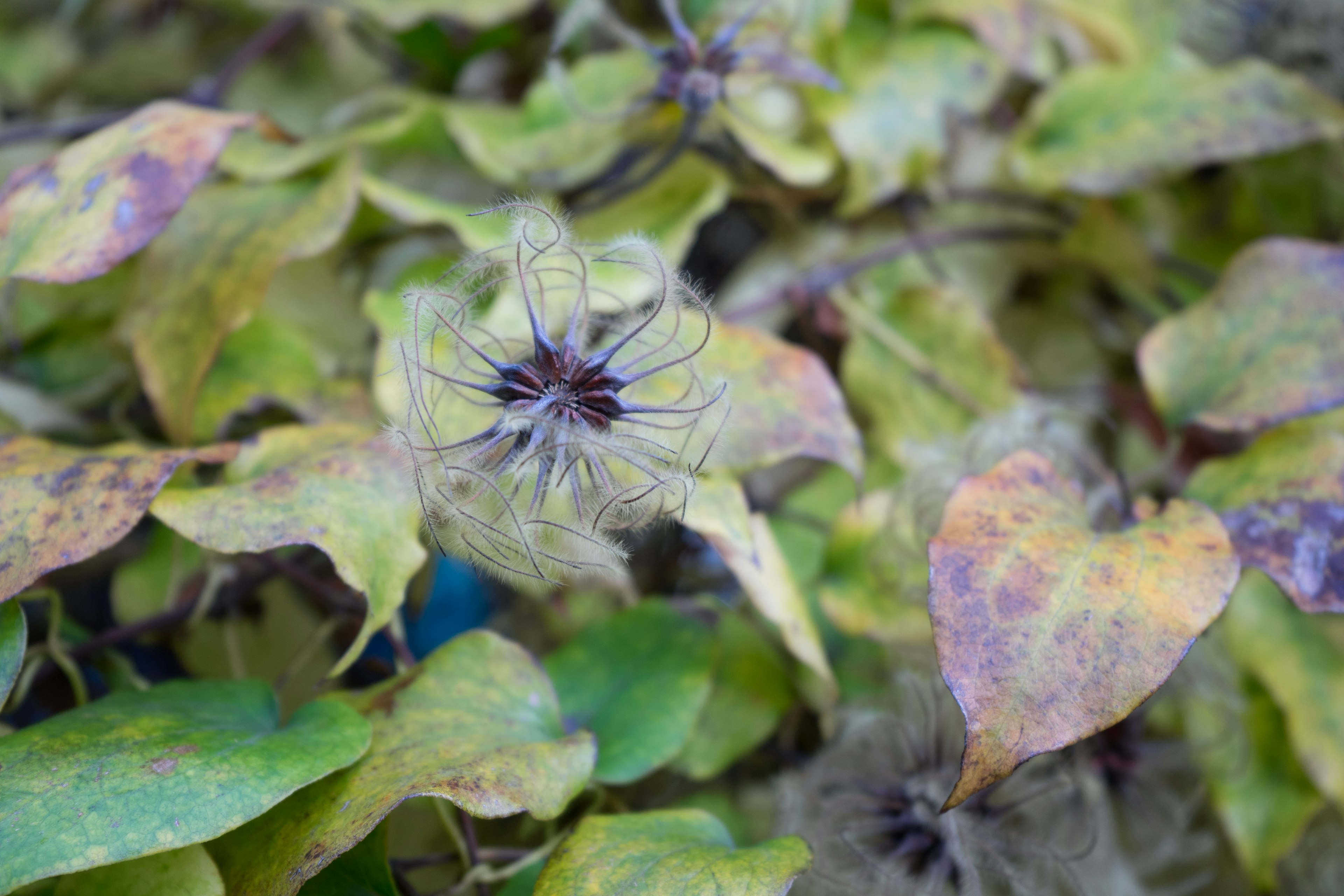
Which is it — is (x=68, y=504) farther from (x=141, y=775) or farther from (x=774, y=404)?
(x=774, y=404)

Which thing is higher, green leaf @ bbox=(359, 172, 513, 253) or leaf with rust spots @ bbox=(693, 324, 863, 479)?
green leaf @ bbox=(359, 172, 513, 253)

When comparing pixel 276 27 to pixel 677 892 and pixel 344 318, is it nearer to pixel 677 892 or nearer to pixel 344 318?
pixel 344 318

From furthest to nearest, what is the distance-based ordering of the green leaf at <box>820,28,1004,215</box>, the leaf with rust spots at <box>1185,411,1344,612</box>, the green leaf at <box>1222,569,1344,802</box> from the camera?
1. the green leaf at <box>820,28,1004,215</box>
2. the green leaf at <box>1222,569,1344,802</box>
3. the leaf with rust spots at <box>1185,411,1344,612</box>

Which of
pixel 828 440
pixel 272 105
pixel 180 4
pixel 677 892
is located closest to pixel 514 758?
pixel 677 892

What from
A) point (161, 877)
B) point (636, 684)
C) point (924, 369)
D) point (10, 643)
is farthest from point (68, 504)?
point (924, 369)

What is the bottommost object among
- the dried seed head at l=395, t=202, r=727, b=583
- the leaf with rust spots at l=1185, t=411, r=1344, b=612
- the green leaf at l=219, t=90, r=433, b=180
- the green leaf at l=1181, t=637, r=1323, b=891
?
the green leaf at l=1181, t=637, r=1323, b=891

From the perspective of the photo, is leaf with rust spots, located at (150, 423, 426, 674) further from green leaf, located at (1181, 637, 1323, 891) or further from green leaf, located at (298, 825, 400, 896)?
green leaf, located at (1181, 637, 1323, 891)

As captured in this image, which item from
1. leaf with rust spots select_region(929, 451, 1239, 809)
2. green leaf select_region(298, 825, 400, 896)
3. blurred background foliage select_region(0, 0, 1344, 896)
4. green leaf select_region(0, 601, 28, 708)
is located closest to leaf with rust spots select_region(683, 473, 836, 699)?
blurred background foliage select_region(0, 0, 1344, 896)
